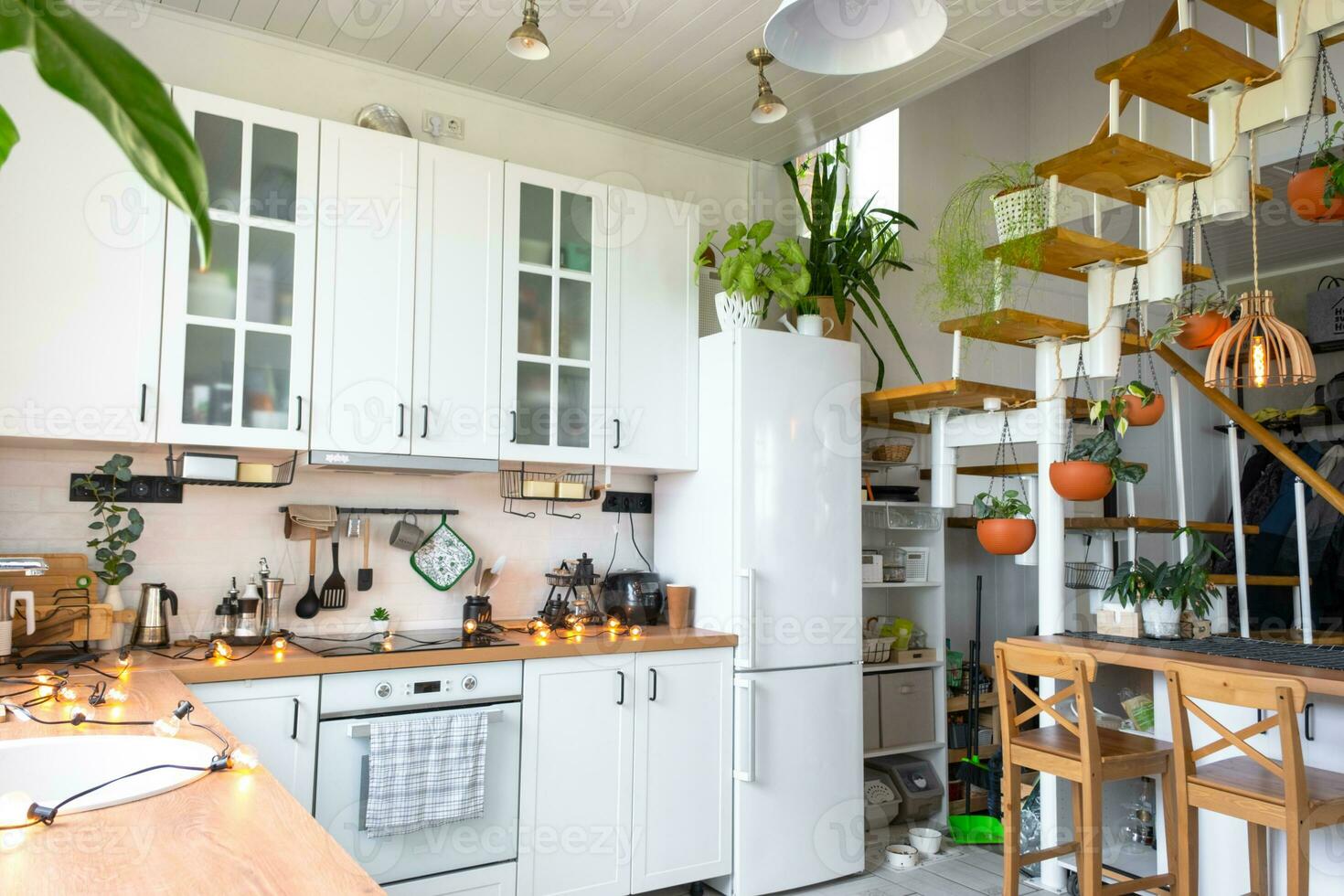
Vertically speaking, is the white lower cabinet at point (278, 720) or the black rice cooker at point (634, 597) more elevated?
the black rice cooker at point (634, 597)

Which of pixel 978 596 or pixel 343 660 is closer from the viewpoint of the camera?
pixel 343 660

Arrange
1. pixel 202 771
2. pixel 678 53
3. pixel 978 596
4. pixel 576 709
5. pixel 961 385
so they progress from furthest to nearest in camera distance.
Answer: pixel 978 596 < pixel 961 385 < pixel 678 53 < pixel 576 709 < pixel 202 771

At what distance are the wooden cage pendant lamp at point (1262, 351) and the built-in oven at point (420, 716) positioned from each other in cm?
248

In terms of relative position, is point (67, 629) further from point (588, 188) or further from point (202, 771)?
point (588, 188)

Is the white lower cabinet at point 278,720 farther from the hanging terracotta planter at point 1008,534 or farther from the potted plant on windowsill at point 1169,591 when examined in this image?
the potted plant on windowsill at point 1169,591

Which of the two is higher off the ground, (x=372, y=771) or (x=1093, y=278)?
(x=1093, y=278)

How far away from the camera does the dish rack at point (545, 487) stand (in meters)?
3.72

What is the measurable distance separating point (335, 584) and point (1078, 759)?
99.0 inches

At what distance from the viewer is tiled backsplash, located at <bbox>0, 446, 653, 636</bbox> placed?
3.03 m

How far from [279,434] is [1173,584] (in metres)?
3.11

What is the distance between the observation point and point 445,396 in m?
3.38

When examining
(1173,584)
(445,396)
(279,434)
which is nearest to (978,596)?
(1173,584)

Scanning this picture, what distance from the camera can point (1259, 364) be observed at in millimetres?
3029

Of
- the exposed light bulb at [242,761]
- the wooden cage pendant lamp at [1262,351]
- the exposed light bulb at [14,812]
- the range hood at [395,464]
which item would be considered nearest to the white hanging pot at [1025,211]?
the wooden cage pendant lamp at [1262,351]
